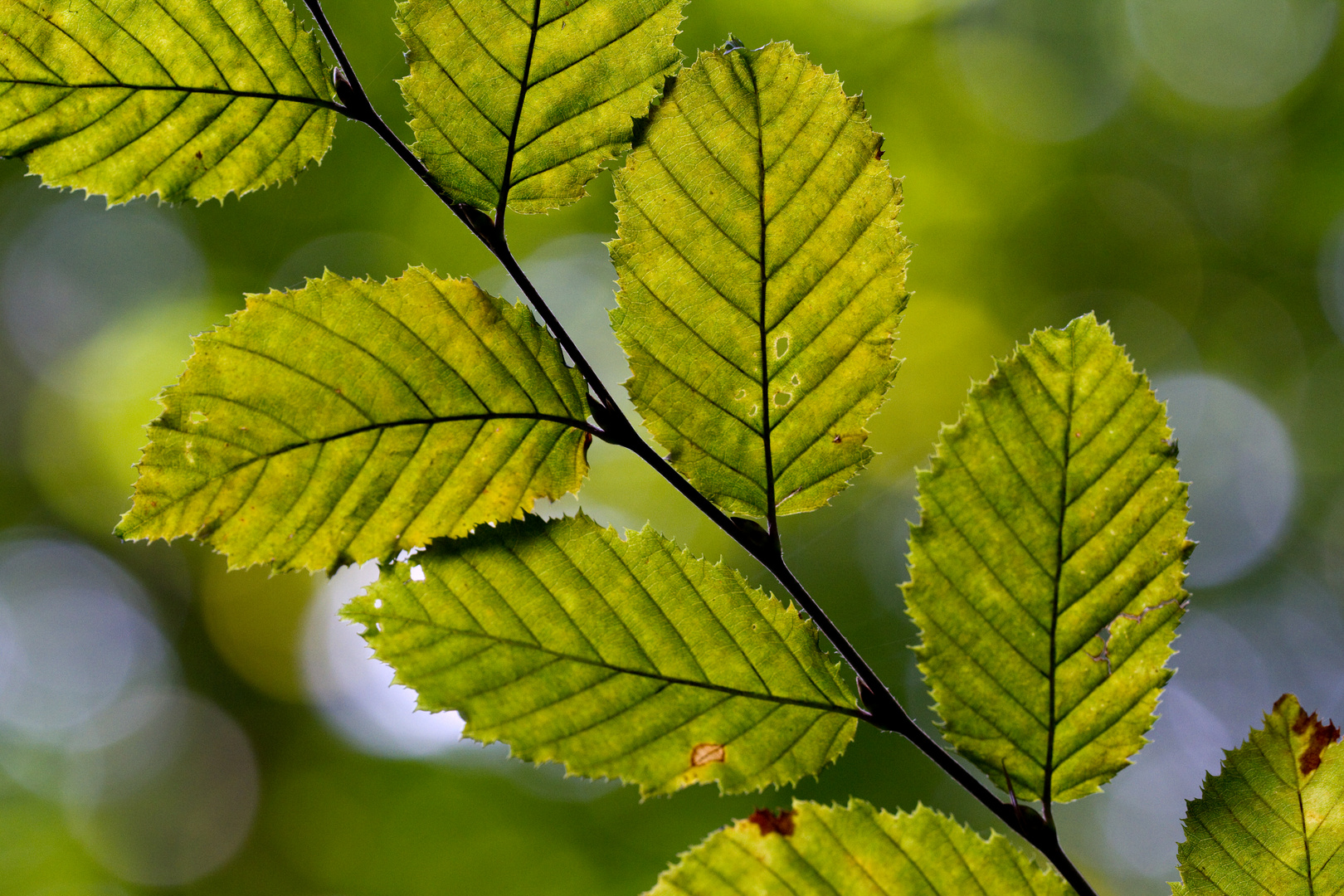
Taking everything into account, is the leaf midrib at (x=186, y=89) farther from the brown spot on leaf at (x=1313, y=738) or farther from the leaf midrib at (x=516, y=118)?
the brown spot on leaf at (x=1313, y=738)

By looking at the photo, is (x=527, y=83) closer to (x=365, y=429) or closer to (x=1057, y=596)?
(x=365, y=429)

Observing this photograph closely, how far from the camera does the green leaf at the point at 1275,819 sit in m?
0.59

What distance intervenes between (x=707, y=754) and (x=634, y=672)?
7cm

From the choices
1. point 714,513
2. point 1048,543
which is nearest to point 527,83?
point 714,513

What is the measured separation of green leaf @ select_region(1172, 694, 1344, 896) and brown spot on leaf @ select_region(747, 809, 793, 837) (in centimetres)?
28

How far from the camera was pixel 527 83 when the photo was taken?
577mm

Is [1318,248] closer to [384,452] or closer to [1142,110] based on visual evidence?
[1142,110]

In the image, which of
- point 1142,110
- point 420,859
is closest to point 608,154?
point 420,859

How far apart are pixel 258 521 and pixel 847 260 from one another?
16.8 inches

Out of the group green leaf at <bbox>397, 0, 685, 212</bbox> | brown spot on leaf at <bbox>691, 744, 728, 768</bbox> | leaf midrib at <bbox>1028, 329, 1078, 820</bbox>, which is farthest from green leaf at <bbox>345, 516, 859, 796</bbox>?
green leaf at <bbox>397, 0, 685, 212</bbox>

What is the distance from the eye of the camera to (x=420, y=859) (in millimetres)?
5270

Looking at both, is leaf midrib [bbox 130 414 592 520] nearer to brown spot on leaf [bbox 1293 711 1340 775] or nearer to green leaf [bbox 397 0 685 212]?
green leaf [bbox 397 0 685 212]

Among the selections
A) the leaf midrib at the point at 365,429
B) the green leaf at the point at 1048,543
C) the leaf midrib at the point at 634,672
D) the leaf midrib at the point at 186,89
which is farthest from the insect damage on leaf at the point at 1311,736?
the leaf midrib at the point at 186,89

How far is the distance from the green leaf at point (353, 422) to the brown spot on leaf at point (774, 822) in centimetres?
25
